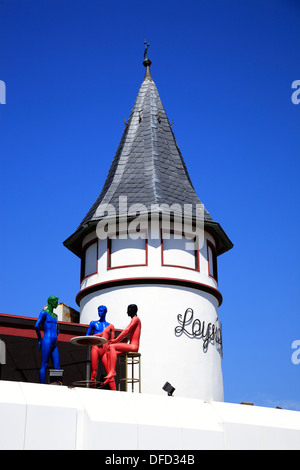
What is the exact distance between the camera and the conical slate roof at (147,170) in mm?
25953

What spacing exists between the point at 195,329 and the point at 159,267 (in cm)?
271

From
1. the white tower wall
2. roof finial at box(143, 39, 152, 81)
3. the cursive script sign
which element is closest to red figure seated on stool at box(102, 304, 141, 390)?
the white tower wall

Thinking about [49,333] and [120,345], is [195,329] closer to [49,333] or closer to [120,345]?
[120,345]

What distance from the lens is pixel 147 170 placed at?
89.2ft

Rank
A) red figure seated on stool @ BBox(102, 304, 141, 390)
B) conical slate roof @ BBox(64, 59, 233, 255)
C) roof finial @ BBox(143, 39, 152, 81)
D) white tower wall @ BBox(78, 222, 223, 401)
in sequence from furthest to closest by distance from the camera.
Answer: roof finial @ BBox(143, 39, 152, 81)
conical slate roof @ BBox(64, 59, 233, 255)
white tower wall @ BBox(78, 222, 223, 401)
red figure seated on stool @ BBox(102, 304, 141, 390)

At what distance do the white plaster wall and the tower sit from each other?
4 centimetres

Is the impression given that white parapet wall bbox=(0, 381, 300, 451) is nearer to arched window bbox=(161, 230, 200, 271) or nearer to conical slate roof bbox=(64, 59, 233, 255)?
arched window bbox=(161, 230, 200, 271)

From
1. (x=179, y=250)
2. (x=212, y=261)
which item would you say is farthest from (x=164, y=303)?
(x=212, y=261)

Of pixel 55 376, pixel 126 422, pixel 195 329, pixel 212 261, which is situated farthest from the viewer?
pixel 212 261

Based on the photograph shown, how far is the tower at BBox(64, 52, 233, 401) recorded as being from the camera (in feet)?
74.9

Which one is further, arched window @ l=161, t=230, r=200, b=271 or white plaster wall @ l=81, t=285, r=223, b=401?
arched window @ l=161, t=230, r=200, b=271

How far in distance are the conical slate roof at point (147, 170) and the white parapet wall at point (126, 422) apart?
443 inches

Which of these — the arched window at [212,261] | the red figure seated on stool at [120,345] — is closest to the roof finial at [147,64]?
the arched window at [212,261]
